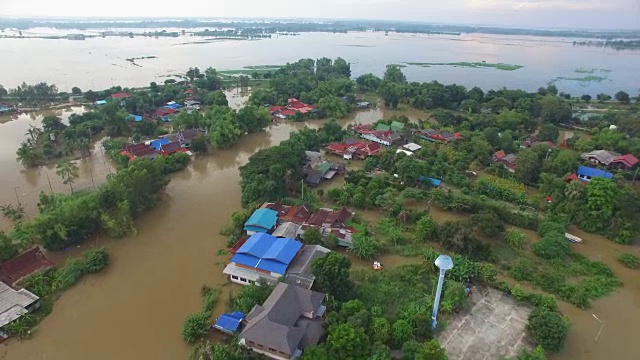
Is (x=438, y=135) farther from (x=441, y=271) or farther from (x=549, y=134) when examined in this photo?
(x=441, y=271)

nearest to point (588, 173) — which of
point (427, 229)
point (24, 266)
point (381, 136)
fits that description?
point (427, 229)

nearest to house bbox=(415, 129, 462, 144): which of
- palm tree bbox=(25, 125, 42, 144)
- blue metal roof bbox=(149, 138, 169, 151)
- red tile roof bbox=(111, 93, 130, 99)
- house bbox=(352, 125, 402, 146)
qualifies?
house bbox=(352, 125, 402, 146)

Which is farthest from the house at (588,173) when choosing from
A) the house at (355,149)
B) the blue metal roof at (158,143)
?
the blue metal roof at (158,143)

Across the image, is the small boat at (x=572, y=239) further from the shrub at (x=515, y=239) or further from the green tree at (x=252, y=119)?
the green tree at (x=252, y=119)

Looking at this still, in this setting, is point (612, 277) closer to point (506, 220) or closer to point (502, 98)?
point (506, 220)

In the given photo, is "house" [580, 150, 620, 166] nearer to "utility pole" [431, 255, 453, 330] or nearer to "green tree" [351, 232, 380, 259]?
"green tree" [351, 232, 380, 259]
